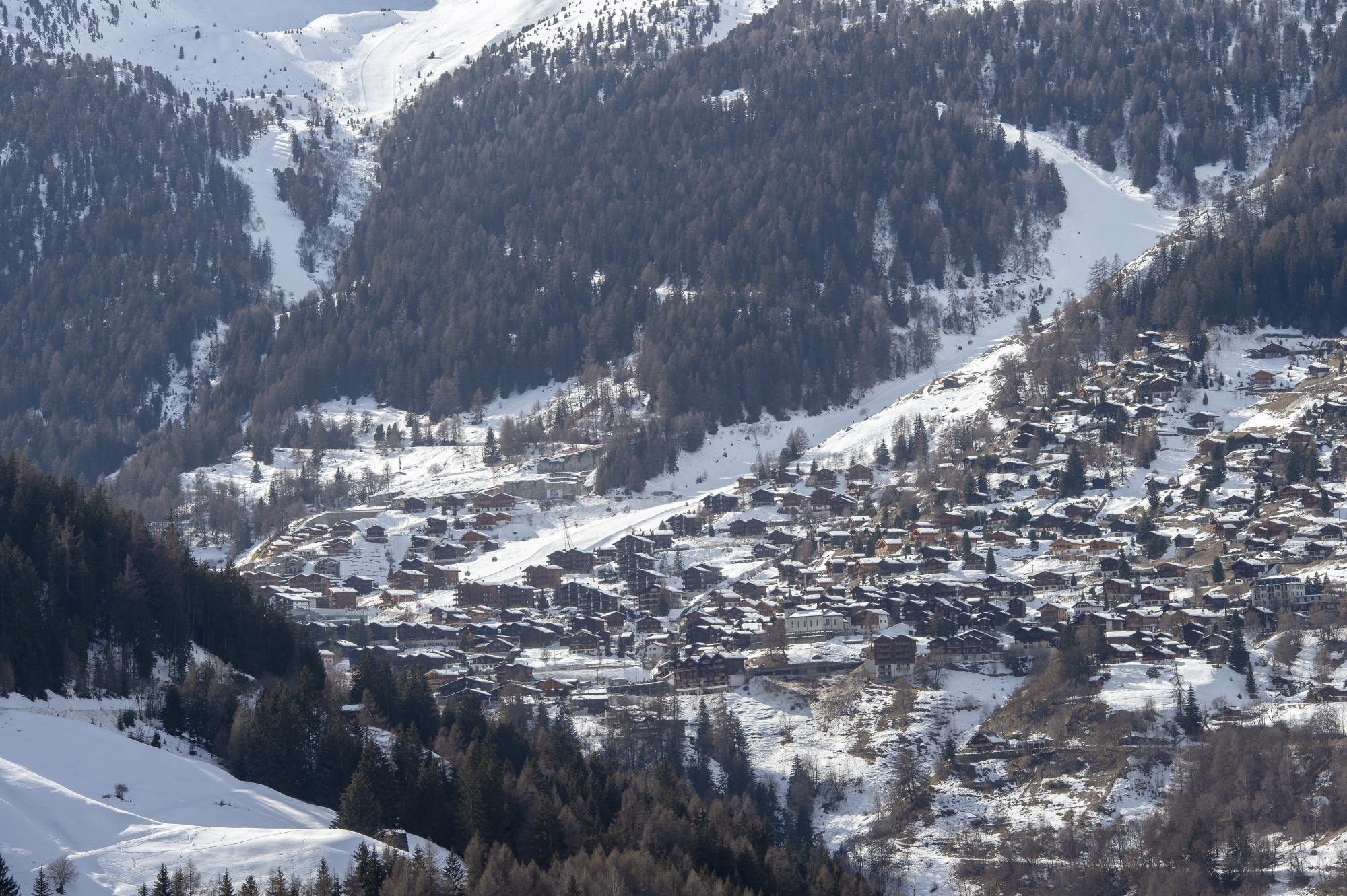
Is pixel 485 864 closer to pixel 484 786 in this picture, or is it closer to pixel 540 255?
pixel 484 786

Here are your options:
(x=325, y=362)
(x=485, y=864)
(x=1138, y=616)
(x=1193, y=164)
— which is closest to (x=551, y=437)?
(x=325, y=362)

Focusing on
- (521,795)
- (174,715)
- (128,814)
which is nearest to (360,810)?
(521,795)

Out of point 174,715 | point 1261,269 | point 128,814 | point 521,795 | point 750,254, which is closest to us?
point 128,814

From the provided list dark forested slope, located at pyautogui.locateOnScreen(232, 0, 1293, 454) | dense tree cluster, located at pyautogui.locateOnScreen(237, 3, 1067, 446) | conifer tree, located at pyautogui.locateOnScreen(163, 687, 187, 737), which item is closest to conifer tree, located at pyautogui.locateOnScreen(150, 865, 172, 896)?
conifer tree, located at pyautogui.locateOnScreen(163, 687, 187, 737)

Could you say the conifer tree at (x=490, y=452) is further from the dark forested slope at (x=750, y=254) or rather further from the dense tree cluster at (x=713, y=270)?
the dense tree cluster at (x=713, y=270)

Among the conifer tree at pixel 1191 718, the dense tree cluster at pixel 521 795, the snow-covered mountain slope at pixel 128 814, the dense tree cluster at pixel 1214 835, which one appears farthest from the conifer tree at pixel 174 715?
the conifer tree at pixel 1191 718

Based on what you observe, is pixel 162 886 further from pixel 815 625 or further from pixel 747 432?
pixel 747 432
